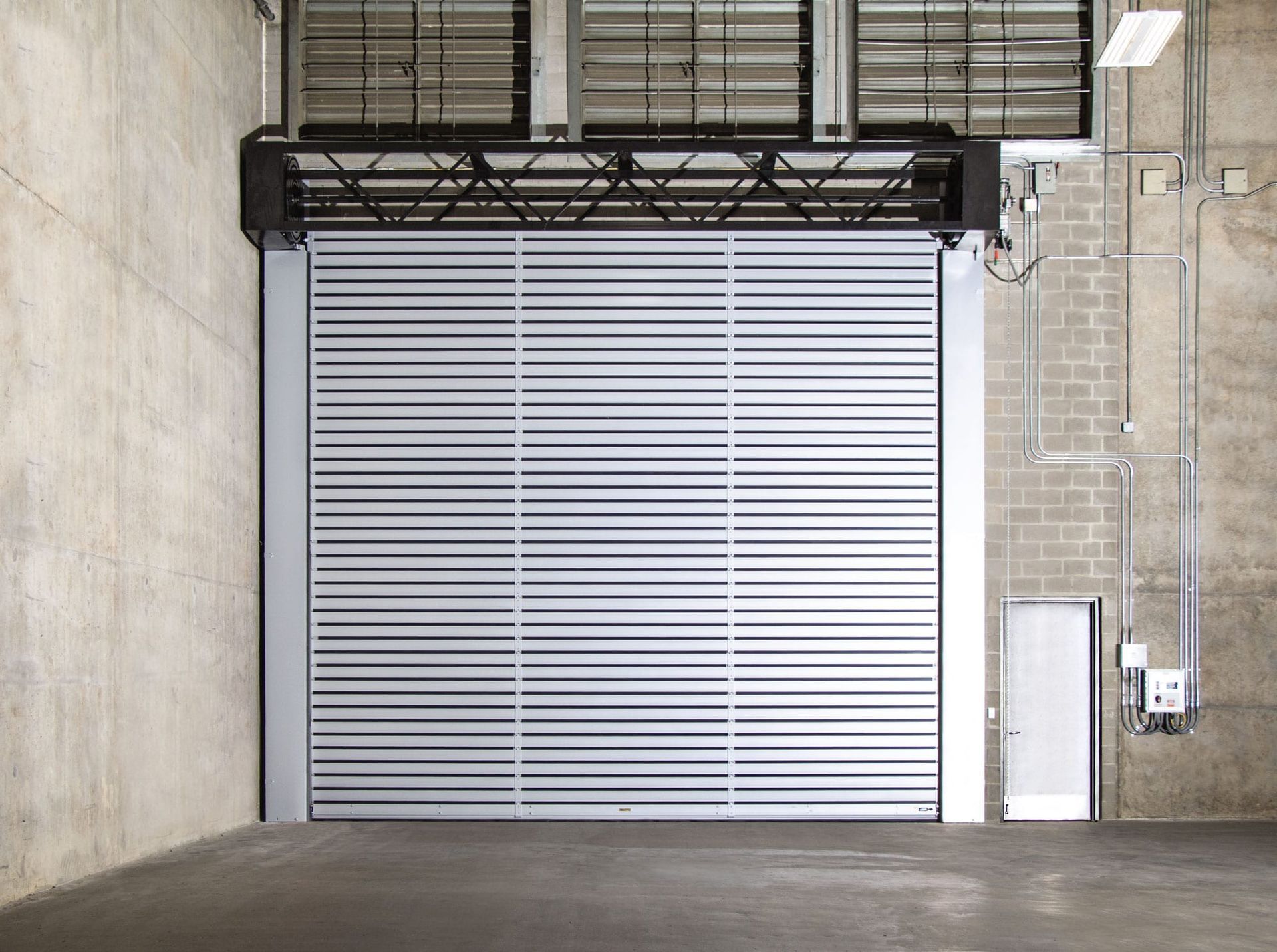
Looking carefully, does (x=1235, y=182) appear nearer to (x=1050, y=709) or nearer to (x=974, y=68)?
(x=974, y=68)

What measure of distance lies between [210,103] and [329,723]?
5.19 metres

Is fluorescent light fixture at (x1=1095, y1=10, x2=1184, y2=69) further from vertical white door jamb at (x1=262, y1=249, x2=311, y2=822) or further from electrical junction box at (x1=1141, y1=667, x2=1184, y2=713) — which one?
vertical white door jamb at (x1=262, y1=249, x2=311, y2=822)

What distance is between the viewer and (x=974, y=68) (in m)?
11.1

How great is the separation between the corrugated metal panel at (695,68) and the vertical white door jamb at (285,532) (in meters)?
3.16

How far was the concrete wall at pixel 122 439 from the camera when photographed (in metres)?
6.13

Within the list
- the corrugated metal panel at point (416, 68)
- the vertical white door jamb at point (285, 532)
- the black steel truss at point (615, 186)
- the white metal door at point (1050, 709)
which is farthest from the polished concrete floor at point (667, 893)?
the corrugated metal panel at point (416, 68)

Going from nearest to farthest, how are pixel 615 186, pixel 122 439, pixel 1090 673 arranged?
1. pixel 122 439
2. pixel 615 186
3. pixel 1090 673

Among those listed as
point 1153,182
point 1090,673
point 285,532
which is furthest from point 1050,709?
point 285,532

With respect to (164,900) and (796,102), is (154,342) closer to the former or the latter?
(164,900)

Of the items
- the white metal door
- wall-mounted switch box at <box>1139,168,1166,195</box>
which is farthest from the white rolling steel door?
wall-mounted switch box at <box>1139,168,1166,195</box>

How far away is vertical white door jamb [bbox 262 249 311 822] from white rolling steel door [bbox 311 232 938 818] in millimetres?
135

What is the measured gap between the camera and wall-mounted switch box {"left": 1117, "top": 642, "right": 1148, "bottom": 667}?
10781mm

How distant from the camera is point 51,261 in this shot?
21.2ft

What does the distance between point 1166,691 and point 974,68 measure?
600 cm
